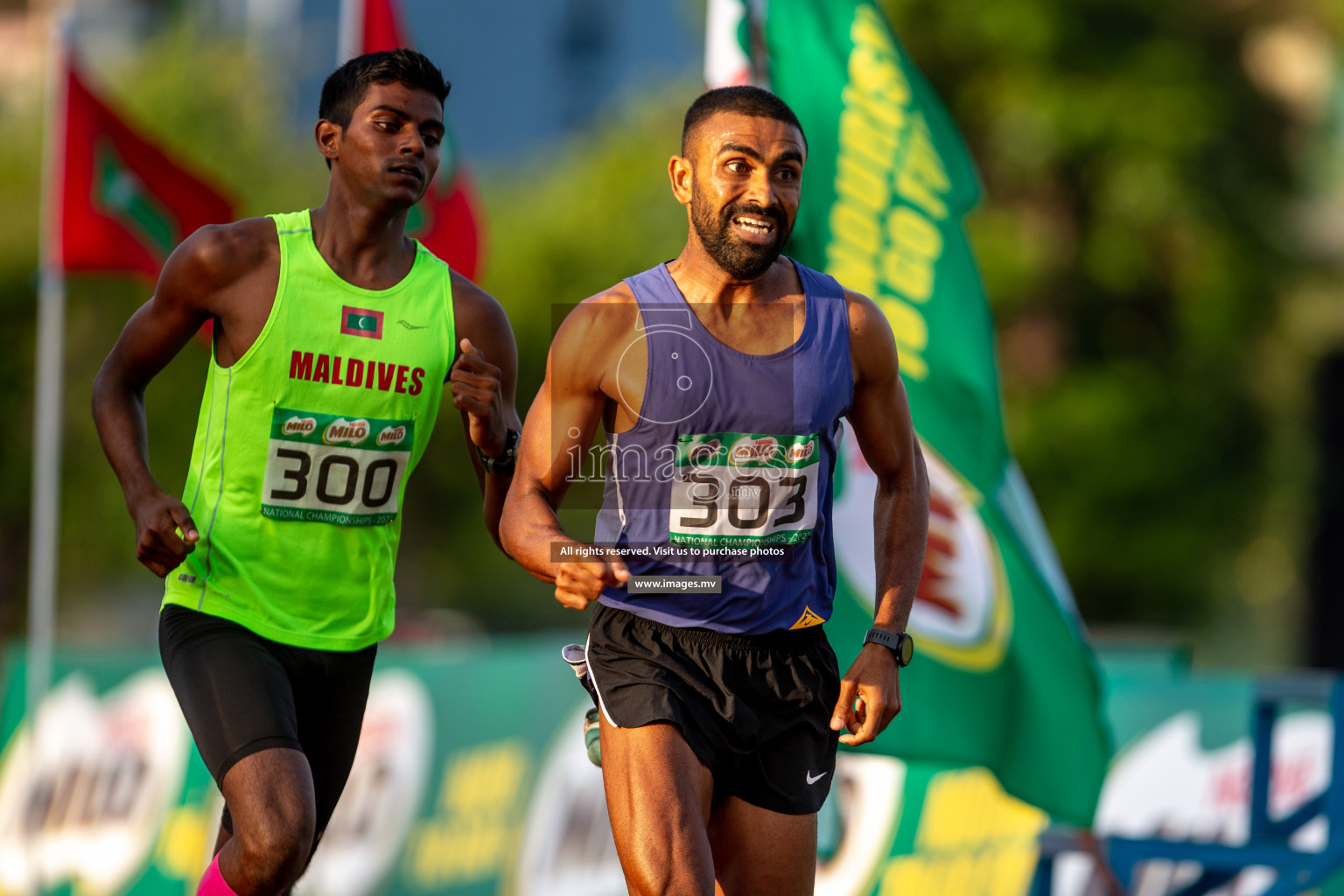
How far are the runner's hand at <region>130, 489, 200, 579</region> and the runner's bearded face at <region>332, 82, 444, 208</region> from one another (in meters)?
0.99

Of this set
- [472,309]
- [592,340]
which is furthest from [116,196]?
[592,340]

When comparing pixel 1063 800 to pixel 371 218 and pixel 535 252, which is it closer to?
pixel 371 218

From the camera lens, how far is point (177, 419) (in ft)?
82.2

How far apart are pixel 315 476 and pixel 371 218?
2.38ft

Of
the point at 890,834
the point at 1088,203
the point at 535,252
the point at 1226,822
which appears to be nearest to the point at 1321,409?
the point at 1226,822

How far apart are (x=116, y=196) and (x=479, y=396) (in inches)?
263

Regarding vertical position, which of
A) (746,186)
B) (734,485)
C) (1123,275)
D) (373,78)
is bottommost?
(734,485)

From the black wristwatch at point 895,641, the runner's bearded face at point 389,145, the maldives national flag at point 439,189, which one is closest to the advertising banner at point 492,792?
the maldives national flag at point 439,189

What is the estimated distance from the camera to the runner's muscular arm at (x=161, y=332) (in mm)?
4430

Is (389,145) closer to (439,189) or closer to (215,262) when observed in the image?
(215,262)

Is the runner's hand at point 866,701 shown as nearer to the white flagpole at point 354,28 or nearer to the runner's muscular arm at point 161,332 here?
the runner's muscular arm at point 161,332

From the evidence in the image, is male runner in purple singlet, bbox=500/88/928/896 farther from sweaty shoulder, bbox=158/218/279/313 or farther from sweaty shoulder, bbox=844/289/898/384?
sweaty shoulder, bbox=158/218/279/313

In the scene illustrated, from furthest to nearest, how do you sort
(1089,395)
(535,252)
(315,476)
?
(535,252)
(1089,395)
(315,476)

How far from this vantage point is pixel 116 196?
10.3 metres
